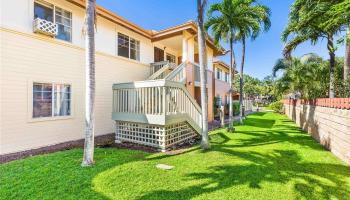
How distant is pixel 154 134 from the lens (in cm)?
884

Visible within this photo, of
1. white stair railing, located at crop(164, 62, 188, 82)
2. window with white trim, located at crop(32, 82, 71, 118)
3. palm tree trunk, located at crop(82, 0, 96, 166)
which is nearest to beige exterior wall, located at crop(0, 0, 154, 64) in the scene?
window with white trim, located at crop(32, 82, 71, 118)

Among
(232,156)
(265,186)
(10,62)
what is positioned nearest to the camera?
(265,186)

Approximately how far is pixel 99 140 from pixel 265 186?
26.8 feet

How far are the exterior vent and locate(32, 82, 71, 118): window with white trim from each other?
90.0 inches

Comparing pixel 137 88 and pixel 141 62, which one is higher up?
pixel 141 62

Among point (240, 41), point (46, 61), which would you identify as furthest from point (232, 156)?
point (240, 41)

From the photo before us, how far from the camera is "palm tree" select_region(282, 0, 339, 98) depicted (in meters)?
8.00

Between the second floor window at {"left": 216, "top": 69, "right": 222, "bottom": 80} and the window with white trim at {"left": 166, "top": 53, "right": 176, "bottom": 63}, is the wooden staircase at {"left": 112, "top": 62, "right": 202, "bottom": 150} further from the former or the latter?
the second floor window at {"left": 216, "top": 69, "right": 222, "bottom": 80}

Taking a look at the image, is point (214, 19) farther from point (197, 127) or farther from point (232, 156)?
point (232, 156)

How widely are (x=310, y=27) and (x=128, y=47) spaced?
10.6 metres

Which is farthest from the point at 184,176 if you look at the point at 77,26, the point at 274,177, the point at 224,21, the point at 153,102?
the point at 224,21

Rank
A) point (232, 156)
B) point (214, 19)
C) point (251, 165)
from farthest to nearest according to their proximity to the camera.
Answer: point (214, 19) < point (232, 156) < point (251, 165)

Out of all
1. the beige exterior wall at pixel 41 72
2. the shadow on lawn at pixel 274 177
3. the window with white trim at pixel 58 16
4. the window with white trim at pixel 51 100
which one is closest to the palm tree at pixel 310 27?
the shadow on lawn at pixel 274 177

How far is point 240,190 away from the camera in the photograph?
182 inches
